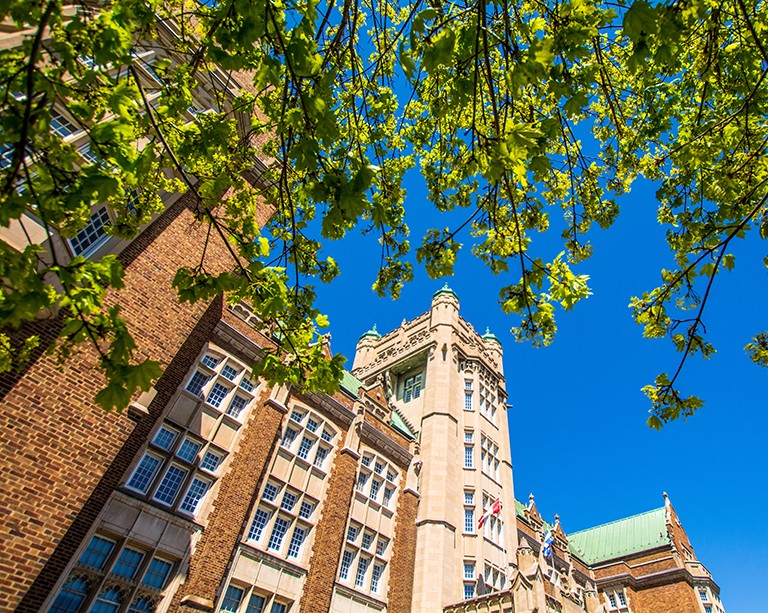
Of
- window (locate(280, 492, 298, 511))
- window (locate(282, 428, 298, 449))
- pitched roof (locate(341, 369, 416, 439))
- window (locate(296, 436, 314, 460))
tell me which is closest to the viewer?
window (locate(280, 492, 298, 511))

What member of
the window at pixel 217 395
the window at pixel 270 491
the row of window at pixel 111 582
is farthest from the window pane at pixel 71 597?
the window at pixel 270 491

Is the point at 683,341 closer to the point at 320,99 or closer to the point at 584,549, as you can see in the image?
the point at 320,99

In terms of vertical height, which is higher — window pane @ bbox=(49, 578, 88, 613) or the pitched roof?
the pitched roof

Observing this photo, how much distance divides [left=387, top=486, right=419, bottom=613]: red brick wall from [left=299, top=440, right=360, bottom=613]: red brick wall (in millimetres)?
3405

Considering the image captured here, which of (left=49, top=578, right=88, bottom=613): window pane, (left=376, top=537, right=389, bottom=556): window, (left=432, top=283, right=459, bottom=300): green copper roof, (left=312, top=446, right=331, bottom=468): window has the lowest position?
(left=49, top=578, right=88, bottom=613): window pane

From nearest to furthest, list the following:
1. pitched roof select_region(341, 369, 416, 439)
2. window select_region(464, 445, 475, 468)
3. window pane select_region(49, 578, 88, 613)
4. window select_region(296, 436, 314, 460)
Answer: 1. window pane select_region(49, 578, 88, 613)
2. window select_region(296, 436, 314, 460)
3. pitched roof select_region(341, 369, 416, 439)
4. window select_region(464, 445, 475, 468)

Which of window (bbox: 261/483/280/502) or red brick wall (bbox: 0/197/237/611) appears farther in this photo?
window (bbox: 261/483/280/502)

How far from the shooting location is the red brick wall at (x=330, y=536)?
15.0 meters

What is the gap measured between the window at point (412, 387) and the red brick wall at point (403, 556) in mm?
7872

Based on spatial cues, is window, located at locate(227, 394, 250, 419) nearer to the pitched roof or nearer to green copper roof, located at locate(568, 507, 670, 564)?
the pitched roof

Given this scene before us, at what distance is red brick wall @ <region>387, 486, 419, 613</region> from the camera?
18.4m

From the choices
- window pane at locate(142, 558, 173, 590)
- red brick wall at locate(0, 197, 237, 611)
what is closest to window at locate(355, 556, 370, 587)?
window pane at locate(142, 558, 173, 590)

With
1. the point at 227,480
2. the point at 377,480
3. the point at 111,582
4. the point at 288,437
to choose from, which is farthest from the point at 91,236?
the point at 377,480

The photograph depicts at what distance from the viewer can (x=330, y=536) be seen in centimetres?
1650
